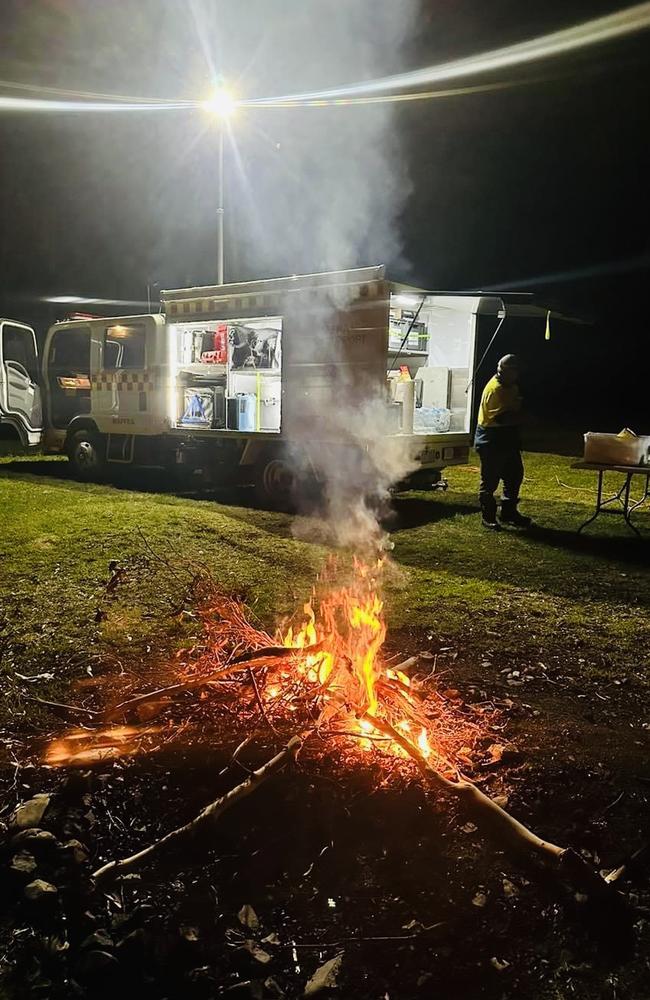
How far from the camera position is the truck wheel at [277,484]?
993 cm

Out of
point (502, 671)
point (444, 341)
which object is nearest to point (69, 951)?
point (502, 671)

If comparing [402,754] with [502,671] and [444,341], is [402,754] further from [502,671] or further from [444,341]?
[444,341]

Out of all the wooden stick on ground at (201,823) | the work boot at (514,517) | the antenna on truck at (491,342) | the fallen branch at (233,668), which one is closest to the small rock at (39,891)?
the wooden stick on ground at (201,823)

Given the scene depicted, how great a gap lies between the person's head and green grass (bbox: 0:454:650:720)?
5.75 feet

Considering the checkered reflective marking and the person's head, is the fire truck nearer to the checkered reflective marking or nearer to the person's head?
the checkered reflective marking

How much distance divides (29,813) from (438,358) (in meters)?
8.66

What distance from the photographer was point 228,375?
10875mm

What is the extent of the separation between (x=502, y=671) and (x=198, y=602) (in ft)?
7.74

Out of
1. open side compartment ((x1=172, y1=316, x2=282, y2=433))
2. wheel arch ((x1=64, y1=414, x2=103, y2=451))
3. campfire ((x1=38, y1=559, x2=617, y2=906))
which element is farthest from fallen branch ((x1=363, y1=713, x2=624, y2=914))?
wheel arch ((x1=64, y1=414, x2=103, y2=451))

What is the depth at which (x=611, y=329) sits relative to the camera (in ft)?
107

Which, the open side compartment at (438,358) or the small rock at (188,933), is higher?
the open side compartment at (438,358)

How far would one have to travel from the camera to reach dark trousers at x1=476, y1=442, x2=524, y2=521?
8227 millimetres

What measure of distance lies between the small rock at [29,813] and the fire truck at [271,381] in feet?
21.5

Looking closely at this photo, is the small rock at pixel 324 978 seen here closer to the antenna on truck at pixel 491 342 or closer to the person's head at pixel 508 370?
the person's head at pixel 508 370
